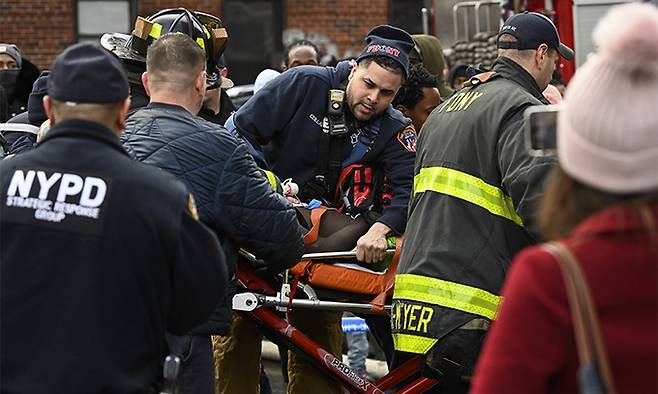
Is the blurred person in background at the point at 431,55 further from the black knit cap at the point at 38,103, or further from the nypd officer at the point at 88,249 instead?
the nypd officer at the point at 88,249

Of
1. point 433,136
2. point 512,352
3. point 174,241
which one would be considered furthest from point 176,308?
point 433,136

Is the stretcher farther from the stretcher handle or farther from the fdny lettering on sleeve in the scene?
the fdny lettering on sleeve

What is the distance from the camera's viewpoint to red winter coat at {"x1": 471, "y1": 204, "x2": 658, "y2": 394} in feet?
7.64

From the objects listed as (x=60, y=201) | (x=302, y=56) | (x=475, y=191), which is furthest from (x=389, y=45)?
(x=302, y=56)

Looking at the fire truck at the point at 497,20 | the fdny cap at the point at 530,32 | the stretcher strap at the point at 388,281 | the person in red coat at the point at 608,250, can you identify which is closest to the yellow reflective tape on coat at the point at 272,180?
the stretcher strap at the point at 388,281

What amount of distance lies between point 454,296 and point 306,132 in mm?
1189

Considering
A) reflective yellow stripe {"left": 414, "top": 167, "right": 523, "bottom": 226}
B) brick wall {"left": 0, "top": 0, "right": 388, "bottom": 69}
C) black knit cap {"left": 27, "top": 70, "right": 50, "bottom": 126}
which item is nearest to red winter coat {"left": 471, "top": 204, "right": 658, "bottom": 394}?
reflective yellow stripe {"left": 414, "top": 167, "right": 523, "bottom": 226}

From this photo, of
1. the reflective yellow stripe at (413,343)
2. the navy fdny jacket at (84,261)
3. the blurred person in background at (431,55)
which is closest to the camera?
the navy fdny jacket at (84,261)

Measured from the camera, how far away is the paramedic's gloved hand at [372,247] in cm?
559

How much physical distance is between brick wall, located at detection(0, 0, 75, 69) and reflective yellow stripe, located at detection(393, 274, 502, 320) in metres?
13.1

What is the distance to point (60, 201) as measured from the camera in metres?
3.45

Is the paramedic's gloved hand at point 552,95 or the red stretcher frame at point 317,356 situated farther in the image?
the paramedic's gloved hand at point 552,95

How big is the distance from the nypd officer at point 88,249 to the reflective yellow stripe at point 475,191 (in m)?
1.66

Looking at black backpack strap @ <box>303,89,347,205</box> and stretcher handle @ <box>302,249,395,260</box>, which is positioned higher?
black backpack strap @ <box>303,89,347,205</box>
